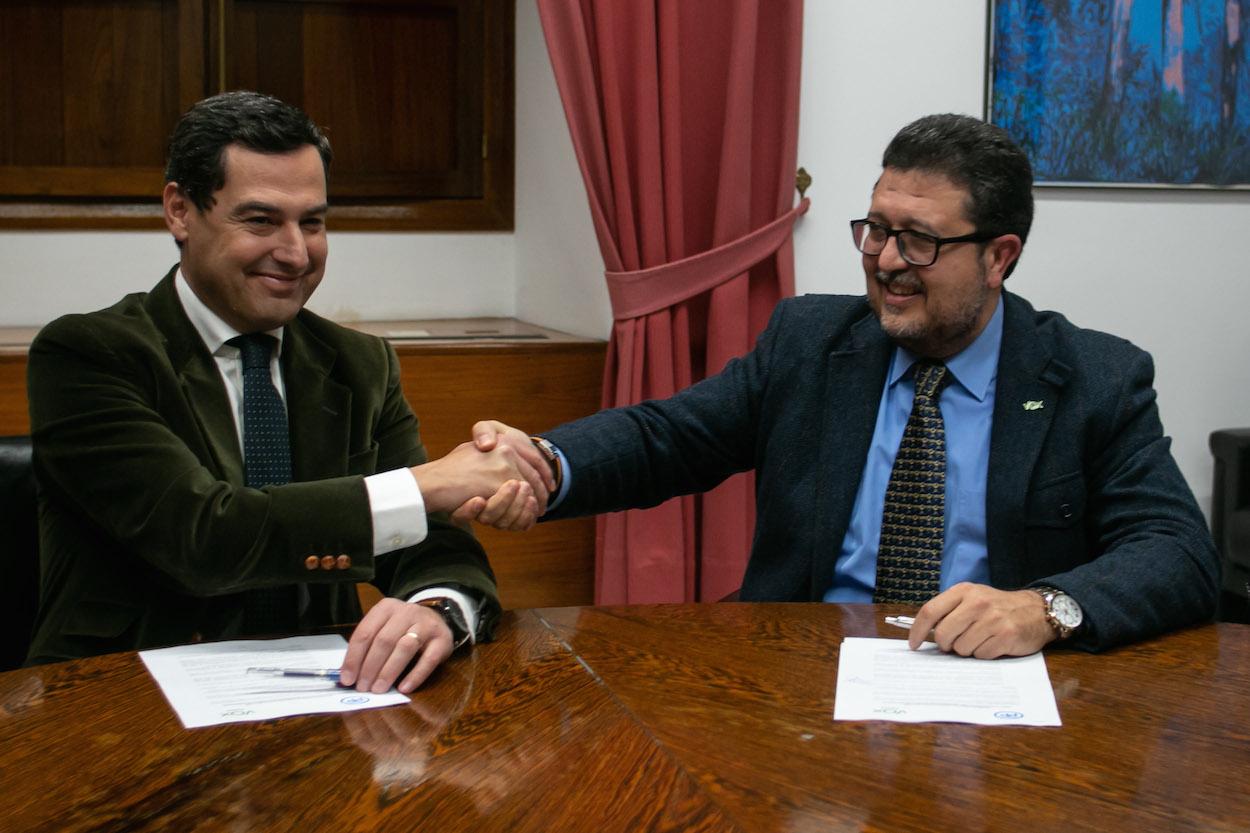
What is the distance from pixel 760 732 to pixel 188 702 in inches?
23.8

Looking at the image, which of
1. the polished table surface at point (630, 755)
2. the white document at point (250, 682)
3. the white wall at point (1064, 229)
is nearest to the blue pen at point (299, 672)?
the white document at point (250, 682)

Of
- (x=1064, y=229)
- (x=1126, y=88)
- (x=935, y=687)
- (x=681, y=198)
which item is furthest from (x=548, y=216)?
(x=935, y=687)

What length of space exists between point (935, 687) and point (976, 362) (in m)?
0.78

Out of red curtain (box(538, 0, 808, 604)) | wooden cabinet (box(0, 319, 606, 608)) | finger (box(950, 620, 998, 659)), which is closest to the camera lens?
finger (box(950, 620, 998, 659))

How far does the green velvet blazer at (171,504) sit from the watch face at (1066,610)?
717mm

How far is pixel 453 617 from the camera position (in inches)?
68.4

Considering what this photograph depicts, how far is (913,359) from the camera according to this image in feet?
7.45

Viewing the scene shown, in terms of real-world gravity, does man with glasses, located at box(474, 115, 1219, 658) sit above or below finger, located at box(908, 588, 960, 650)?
above

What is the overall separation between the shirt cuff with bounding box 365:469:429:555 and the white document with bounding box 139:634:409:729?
16 centimetres

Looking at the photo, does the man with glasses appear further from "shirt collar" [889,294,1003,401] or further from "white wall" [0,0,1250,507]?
"white wall" [0,0,1250,507]

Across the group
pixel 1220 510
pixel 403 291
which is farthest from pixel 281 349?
pixel 1220 510

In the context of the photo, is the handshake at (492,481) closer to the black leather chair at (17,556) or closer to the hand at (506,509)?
the hand at (506,509)

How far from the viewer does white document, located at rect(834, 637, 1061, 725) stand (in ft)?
4.95

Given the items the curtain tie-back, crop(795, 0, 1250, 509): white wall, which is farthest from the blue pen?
crop(795, 0, 1250, 509): white wall
